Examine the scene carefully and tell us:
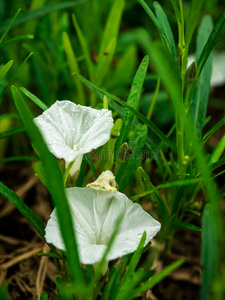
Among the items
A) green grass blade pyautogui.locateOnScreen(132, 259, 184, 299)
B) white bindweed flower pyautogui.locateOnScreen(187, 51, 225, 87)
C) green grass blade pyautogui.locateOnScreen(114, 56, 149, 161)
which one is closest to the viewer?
green grass blade pyautogui.locateOnScreen(132, 259, 184, 299)

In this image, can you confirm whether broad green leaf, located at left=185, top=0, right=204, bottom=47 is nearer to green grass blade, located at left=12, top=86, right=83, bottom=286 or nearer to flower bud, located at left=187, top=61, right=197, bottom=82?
flower bud, located at left=187, top=61, right=197, bottom=82

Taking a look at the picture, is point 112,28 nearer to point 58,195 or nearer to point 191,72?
point 191,72

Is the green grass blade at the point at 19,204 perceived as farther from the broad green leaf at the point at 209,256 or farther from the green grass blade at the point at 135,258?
the broad green leaf at the point at 209,256

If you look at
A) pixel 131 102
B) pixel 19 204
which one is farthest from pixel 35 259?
pixel 131 102

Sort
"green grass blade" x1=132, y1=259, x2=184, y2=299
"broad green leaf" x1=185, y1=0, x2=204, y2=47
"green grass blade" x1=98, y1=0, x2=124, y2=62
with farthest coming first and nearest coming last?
1. "green grass blade" x1=98, y1=0, x2=124, y2=62
2. "broad green leaf" x1=185, y1=0, x2=204, y2=47
3. "green grass blade" x1=132, y1=259, x2=184, y2=299

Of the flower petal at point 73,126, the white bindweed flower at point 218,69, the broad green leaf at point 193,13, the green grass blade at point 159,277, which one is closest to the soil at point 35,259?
the green grass blade at point 159,277

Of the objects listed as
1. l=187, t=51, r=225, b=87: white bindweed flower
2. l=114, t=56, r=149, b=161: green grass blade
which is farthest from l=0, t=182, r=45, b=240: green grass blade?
l=187, t=51, r=225, b=87: white bindweed flower
